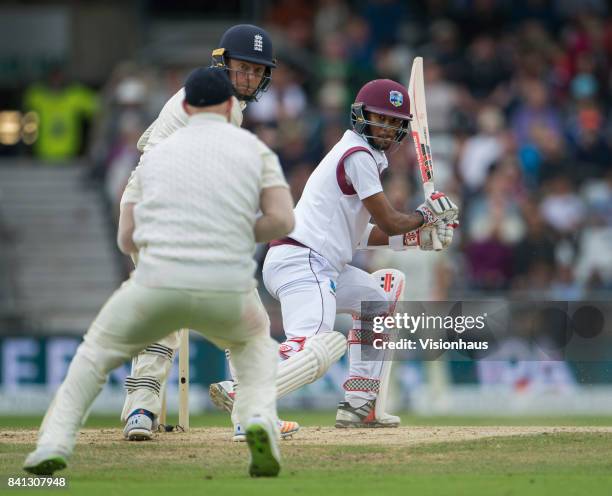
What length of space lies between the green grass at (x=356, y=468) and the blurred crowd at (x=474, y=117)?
7121mm

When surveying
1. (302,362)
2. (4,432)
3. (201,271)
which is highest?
(201,271)

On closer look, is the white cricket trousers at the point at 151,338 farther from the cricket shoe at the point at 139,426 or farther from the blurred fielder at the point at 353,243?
the cricket shoe at the point at 139,426

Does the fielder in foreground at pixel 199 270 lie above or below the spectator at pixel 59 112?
below

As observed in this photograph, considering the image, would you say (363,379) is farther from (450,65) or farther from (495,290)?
(450,65)

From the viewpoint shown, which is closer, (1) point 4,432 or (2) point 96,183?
(1) point 4,432

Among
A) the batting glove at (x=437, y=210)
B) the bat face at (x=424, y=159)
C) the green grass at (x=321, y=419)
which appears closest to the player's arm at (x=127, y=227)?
the batting glove at (x=437, y=210)

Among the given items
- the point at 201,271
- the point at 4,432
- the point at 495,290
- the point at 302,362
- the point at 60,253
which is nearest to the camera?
the point at 201,271

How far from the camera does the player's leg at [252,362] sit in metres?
7.02

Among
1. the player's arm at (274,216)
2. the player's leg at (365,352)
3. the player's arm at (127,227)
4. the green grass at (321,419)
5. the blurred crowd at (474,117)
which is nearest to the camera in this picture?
the player's arm at (274,216)

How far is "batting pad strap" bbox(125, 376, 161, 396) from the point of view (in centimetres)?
905

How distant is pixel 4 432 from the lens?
9.76 m

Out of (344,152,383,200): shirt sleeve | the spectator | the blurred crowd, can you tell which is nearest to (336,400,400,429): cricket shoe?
(344,152,383,200): shirt sleeve

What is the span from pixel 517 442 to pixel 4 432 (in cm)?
360

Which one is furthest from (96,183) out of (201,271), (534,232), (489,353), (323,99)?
(201,271)
